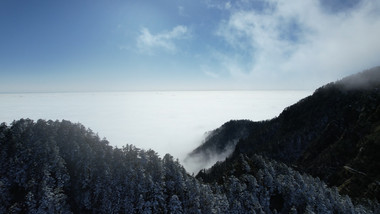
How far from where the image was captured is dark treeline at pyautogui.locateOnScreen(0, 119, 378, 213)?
90.8 meters

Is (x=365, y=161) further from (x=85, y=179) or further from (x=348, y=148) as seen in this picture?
(x=85, y=179)

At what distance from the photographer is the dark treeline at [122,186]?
9081 centimetres

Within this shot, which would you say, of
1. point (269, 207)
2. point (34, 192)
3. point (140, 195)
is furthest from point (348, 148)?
point (34, 192)

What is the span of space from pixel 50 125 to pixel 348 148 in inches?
8992

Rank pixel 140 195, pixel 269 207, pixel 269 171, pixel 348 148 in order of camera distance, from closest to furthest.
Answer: pixel 140 195, pixel 269 207, pixel 269 171, pixel 348 148

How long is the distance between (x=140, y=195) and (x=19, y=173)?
58.3 metres

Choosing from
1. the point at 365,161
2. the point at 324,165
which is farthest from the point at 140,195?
the point at 324,165

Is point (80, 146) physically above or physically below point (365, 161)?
above

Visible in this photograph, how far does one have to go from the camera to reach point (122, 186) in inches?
3834

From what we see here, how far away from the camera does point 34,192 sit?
93.6 metres

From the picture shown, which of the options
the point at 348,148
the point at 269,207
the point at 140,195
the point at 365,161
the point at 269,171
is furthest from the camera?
the point at 348,148

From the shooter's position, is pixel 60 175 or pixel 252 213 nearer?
pixel 252 213

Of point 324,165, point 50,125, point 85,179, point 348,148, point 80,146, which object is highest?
point 50,125

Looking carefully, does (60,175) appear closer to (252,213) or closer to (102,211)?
(102,211)
